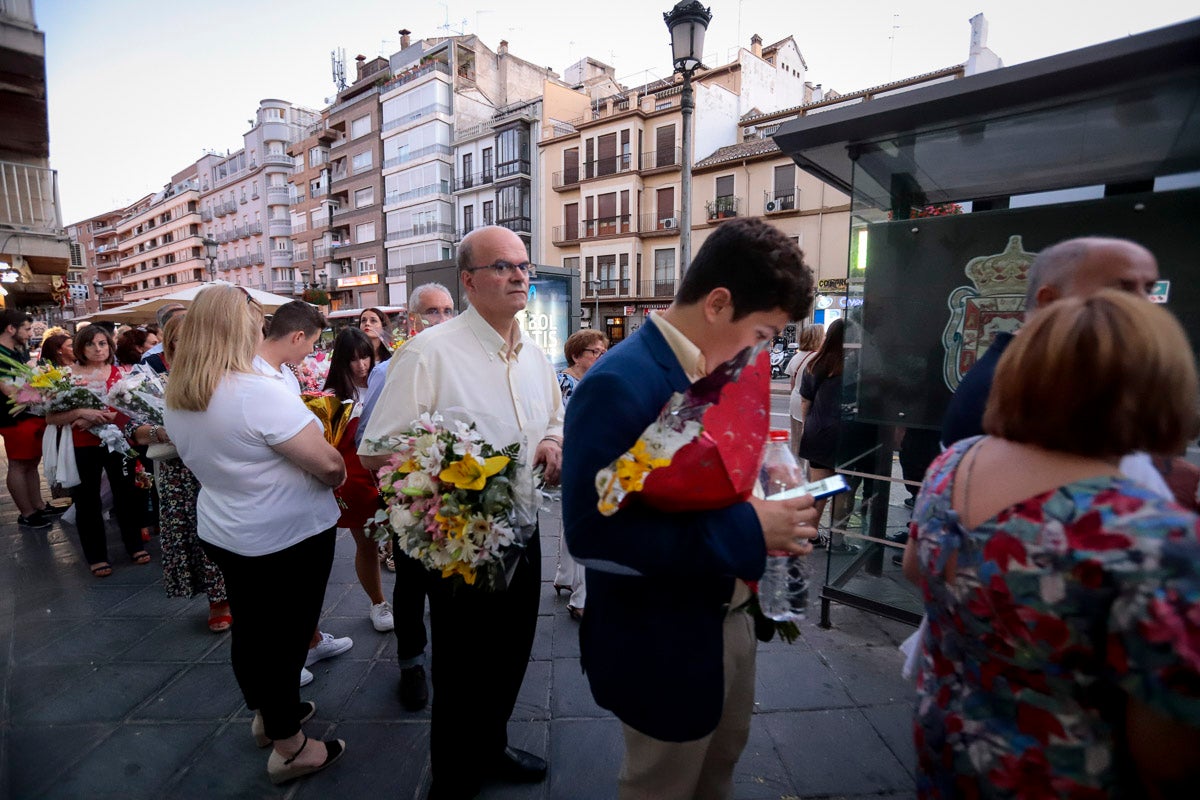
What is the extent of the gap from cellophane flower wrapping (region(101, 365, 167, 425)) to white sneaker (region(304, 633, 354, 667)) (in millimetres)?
1879

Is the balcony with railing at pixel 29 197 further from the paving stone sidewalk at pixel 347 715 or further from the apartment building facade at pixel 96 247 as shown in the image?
the apartment building facade at pixel 96 247

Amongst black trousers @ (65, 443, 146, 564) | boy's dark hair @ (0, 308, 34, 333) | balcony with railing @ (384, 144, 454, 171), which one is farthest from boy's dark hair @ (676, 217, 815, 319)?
balcony with railing @ (384, 144, 454, 171)

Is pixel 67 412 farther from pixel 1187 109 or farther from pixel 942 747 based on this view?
pixel 1187 109

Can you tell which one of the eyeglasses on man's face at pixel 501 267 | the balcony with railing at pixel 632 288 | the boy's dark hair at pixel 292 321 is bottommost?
the boy's dark hair at pixel 292 321

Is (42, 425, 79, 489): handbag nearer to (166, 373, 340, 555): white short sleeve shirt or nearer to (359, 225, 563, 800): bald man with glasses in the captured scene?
(166, 373, 340, 555): white short sleeve shirt

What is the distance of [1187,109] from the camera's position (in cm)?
268

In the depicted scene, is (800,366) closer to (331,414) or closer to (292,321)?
(331,414)

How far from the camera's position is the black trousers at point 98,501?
4.52 m

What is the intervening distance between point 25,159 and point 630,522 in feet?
38.7

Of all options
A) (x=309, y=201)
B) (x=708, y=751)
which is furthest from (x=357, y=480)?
(x=309, y=201)

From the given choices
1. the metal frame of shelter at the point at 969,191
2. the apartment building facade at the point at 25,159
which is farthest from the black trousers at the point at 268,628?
the apartment building facade at the point at 25,159

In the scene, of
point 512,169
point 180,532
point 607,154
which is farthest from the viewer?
point 512,169

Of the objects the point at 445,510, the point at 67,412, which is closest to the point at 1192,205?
the point at 445,510

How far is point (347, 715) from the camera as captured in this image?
110 inches
